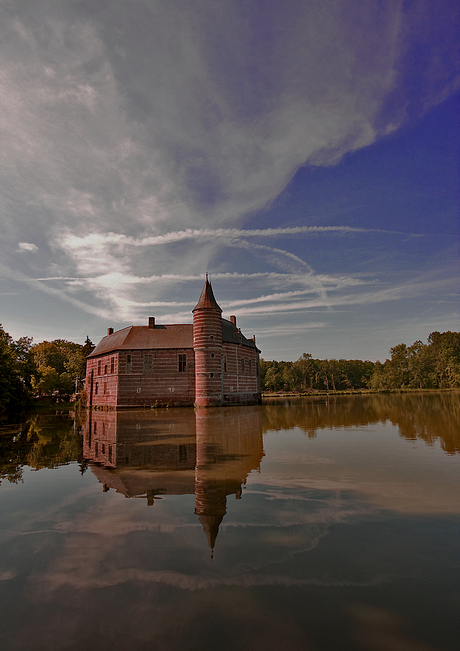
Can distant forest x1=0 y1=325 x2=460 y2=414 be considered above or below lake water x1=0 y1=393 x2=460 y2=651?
above

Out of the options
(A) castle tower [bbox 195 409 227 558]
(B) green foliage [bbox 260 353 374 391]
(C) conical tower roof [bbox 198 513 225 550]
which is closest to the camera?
(C) conical tower roof [bbox 198 513 225 550]

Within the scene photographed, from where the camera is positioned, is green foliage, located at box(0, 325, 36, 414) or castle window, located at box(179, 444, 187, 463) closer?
castle window, located at box(179, 444, 187, 463)

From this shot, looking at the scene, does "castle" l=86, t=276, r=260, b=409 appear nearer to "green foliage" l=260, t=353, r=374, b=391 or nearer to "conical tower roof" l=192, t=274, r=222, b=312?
"conical tower roof" l=192, t=274, r=222, b=312

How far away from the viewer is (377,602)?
11.5 feet

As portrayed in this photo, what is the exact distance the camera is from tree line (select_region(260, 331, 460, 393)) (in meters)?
80.0

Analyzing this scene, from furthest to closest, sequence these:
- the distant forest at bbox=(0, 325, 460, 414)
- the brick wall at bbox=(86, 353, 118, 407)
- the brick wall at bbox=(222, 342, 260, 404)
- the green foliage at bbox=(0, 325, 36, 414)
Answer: the distant forest at bbox=(0, 325, 460, 414)
the brick wall at bbox=(222, 342, 260, 404)
the brick wall at bbox=(86, 353, 118, 407)
the green foliage at bbox=(0, 325, 36, 414)

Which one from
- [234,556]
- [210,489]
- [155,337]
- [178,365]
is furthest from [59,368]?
[234,556]

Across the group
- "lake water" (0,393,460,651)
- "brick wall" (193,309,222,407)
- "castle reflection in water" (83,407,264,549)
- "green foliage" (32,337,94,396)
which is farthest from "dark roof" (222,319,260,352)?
"lake water" (0,393,460,651)

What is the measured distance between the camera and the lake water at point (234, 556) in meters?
3.20

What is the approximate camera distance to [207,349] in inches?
1508

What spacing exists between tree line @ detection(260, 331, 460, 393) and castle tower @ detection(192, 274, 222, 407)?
57309mm

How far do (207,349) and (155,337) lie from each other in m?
7.25

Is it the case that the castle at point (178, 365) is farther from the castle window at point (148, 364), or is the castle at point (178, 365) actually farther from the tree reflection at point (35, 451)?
the tree reflection at point (35, 451)

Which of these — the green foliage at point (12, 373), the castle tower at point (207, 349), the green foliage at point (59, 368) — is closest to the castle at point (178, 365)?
the castle tower at point (207, 349)
